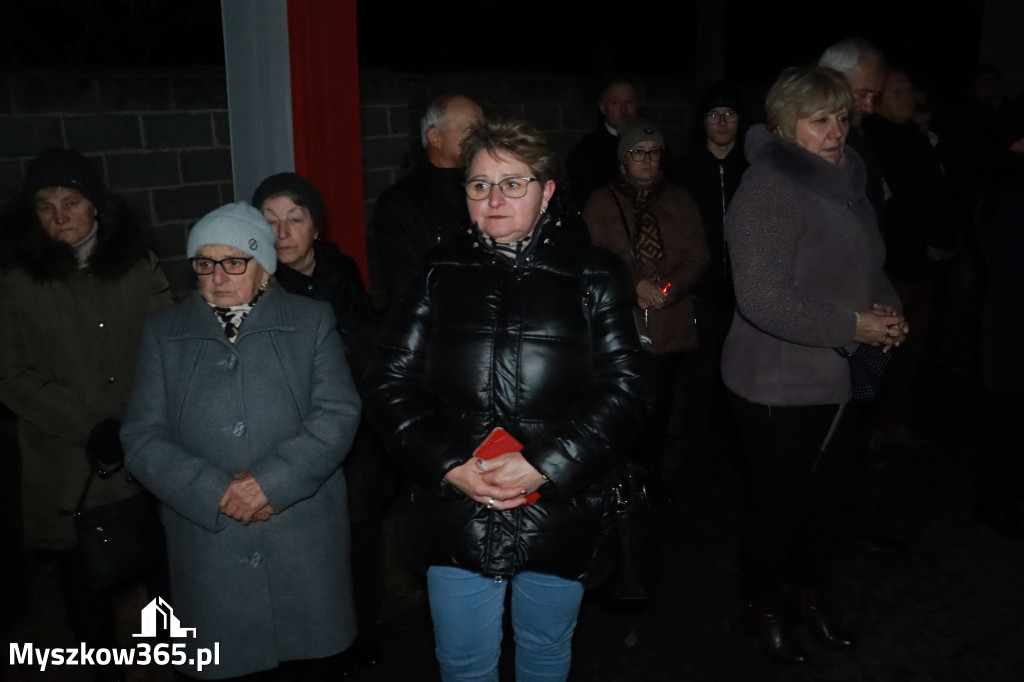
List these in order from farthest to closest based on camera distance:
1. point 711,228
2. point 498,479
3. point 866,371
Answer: point 711,228 < point 866,371 < point 498,479

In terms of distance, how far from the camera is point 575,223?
3008 mm

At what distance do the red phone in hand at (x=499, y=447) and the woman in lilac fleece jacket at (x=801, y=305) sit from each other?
3.62ft

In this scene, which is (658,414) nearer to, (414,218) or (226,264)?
(414,218)

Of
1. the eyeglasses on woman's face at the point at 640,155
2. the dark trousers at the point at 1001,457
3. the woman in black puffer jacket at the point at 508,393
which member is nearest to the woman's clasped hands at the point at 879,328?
the woman in black puffer jacket at the point at 508,393

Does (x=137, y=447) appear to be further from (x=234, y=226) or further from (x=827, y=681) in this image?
(x=827, y=681)

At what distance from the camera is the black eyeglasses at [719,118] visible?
542cm

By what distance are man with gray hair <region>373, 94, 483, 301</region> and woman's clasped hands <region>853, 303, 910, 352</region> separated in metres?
1.61

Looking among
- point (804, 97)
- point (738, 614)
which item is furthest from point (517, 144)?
point (738, 614)

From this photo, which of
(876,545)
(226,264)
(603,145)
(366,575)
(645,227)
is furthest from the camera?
(603,145)

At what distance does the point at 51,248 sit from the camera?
130 inches

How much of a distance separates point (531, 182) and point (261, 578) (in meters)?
1.43

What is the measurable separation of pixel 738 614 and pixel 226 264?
257 centimetres

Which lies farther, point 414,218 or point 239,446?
point 414,218

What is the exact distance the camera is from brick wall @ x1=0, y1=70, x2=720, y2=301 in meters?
4.20
